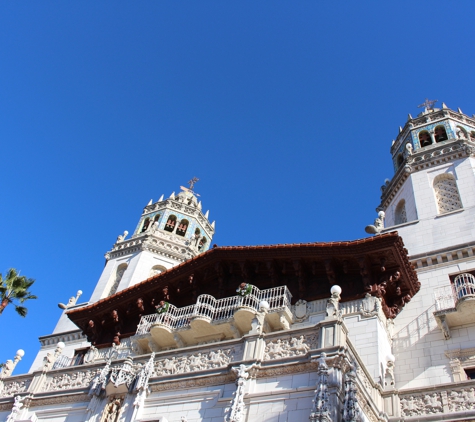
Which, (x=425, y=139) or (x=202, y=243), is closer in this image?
(x=425, y=139)

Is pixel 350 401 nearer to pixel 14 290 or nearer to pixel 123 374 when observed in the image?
pixel 123 374

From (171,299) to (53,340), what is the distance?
12736 millimetres

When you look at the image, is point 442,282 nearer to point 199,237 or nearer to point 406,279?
point 406,279

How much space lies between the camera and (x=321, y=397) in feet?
38.4

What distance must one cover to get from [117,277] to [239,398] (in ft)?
77.6

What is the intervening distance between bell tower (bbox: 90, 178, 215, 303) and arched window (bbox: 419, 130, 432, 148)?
1729 cm

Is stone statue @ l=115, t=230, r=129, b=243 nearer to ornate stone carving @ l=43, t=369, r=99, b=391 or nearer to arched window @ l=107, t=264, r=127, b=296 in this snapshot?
arched window @ l=107, t=264, r=127, b=296

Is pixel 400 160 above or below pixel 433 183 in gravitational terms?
above

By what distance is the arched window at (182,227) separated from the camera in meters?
39.8

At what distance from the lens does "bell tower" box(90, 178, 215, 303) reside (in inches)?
1350

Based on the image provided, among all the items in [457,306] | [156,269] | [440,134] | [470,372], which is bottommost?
[470,372]

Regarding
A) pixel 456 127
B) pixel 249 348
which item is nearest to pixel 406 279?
pixel 249 348

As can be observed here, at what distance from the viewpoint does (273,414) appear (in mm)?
12461

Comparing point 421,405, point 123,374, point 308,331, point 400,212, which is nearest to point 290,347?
point 308,331
